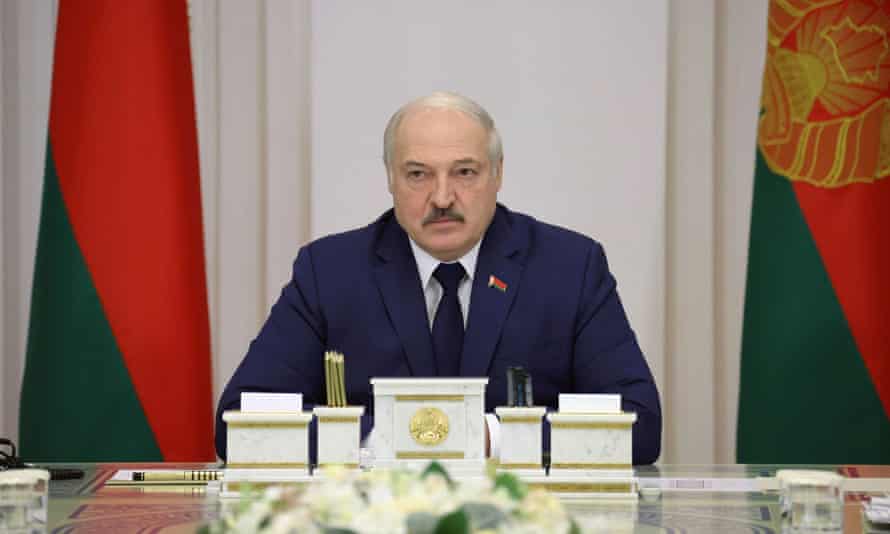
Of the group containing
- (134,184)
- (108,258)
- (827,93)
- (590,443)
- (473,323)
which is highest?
(827,93)

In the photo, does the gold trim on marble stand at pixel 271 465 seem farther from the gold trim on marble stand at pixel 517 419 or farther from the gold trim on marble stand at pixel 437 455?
the gold trim on marble stand at pixel 517 419

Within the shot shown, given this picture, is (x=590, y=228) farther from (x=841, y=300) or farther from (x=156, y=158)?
(x=156, y=158)

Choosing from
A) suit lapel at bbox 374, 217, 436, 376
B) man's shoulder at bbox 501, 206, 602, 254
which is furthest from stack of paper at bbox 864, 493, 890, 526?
man's shoulder at bbox 501, 206, 602, 254

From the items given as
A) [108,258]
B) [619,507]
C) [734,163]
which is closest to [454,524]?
[619,507]

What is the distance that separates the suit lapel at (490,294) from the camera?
351 cm

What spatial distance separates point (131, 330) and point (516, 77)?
6.02 feet

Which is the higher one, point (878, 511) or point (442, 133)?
point (442, 133)

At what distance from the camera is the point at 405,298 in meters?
3.64

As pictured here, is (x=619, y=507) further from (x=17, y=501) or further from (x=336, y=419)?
(x=17, y=501)

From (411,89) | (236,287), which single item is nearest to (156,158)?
(236,287)

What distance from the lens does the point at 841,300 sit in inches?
190

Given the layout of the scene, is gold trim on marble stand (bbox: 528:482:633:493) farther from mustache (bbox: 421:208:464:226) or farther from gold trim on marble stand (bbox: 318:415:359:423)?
mustache (bbox: 421:208:464:226)

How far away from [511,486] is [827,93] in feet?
12.8

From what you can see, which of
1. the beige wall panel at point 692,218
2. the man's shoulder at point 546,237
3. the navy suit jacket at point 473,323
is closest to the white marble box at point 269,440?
the navy suit jacket at point 473,323
